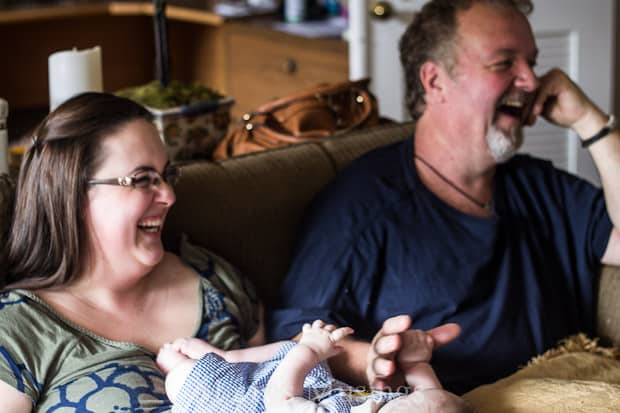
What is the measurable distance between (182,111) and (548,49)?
1828 millimetres

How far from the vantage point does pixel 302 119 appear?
95.3 inches

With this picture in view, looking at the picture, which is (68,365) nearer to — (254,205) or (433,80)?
(254,205)

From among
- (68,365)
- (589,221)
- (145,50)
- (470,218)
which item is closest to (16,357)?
(68,365)

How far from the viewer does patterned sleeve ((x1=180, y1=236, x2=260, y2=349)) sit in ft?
5.97

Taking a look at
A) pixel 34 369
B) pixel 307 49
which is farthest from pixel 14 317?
pixel 307 49

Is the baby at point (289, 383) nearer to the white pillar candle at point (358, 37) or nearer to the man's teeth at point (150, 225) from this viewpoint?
the man's teeth at point (150, 225)

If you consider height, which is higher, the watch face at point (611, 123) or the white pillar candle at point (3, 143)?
the white pillar candle at point (3, 143)

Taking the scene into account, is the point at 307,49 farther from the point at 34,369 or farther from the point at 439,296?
the point at 34,369

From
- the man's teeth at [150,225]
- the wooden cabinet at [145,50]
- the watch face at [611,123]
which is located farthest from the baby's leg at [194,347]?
the wooden cabinet at [145,50]

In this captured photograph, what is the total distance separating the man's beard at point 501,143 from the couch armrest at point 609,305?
1.16 feet

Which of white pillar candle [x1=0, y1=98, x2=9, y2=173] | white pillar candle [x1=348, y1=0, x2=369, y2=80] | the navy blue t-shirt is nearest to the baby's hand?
the navy blue t-shirt

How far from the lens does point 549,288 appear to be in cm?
221

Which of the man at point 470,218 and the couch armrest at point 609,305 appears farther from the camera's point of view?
the couch armrest at point 609,305

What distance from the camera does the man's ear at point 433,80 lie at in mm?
2242
